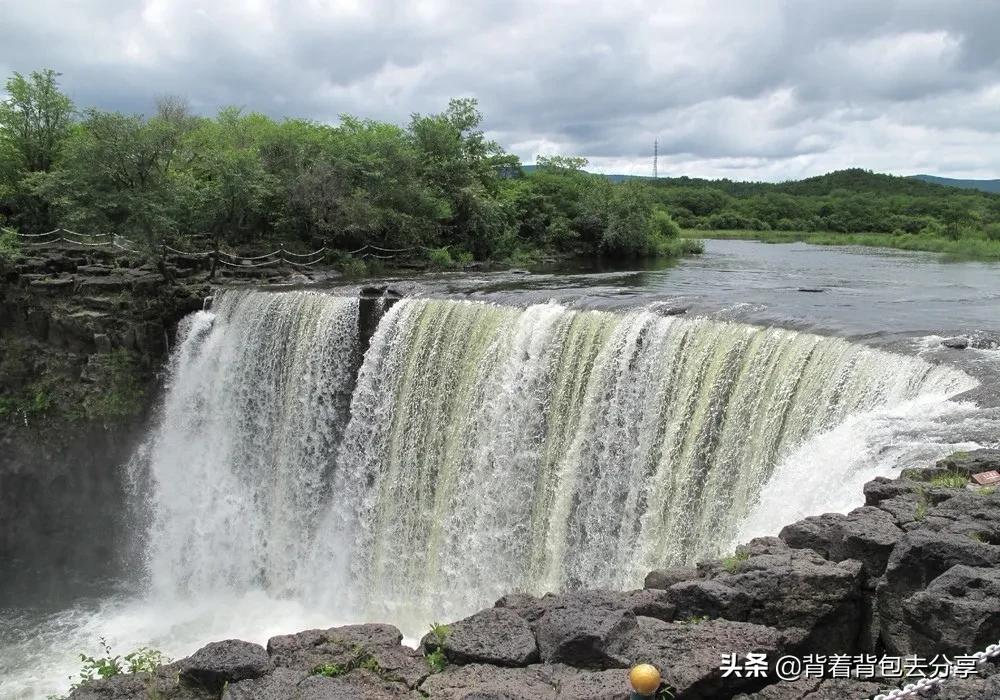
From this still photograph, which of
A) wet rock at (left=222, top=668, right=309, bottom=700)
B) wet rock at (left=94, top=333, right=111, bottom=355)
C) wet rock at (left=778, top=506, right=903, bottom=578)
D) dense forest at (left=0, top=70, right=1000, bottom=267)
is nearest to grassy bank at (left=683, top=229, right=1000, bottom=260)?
dense forest at (left=0, top=70, right=1000, bottom=267)

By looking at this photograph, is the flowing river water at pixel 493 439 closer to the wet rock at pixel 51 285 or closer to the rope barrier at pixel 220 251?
the wet rock at pixel 51 285

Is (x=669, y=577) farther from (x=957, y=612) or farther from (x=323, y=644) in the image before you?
(x=323, y=644)

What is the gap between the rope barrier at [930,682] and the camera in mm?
3400

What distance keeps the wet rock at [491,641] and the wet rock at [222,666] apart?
3.69 ft

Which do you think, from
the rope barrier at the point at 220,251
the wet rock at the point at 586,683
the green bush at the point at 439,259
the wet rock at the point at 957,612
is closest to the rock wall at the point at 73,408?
the rope barrier at the point at 220,251

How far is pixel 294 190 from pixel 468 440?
13637 mm

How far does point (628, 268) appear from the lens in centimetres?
2483

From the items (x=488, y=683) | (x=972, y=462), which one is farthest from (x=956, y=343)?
(x=488, y=683)

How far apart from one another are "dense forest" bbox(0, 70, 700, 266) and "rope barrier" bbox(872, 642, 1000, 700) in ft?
61.7

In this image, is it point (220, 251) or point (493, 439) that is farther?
point (220, 251)

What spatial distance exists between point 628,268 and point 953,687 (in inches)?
852

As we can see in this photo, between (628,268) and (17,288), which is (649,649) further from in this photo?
(628,268)

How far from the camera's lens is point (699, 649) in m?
4.59

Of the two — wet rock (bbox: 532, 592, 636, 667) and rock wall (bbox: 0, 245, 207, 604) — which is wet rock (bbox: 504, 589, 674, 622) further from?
rock wall (bbox: 0, 245, 207, 604)
